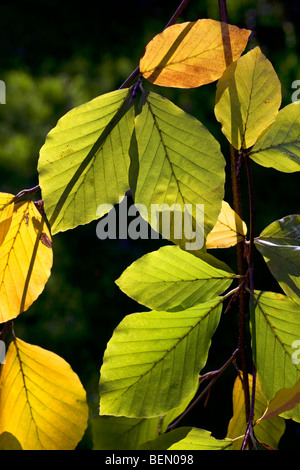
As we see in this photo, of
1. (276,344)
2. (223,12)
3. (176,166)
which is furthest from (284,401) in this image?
(223,12)

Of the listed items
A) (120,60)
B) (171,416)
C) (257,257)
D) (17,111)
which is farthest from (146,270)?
(120,60)

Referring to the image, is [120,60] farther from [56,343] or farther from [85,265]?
[56,343]

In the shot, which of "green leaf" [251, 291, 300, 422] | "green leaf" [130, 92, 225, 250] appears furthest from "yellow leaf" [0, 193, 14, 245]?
"green leaf" [251, 291, 300, 422]

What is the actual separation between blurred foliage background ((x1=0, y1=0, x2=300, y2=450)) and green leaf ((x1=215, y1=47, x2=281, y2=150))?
1.24 m

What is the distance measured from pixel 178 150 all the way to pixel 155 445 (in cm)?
26

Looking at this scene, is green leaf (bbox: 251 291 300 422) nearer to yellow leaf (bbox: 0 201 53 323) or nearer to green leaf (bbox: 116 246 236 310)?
green leaf (bbox: 116 246 236 310)

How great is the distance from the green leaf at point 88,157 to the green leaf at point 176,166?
17mm

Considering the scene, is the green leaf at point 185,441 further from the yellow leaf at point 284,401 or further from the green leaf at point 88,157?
the green leaf at point 88,157

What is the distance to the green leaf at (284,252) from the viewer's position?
0.41 m

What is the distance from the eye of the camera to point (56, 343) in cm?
175

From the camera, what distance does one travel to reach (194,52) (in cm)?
41

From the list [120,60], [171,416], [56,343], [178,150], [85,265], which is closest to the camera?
[178,150]

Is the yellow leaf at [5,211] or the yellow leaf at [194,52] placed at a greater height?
the yellow leaf at [194,52]

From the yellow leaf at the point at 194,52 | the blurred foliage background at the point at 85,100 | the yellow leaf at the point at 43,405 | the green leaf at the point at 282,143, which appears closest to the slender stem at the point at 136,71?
the yellow leaf at the point at 194,52
